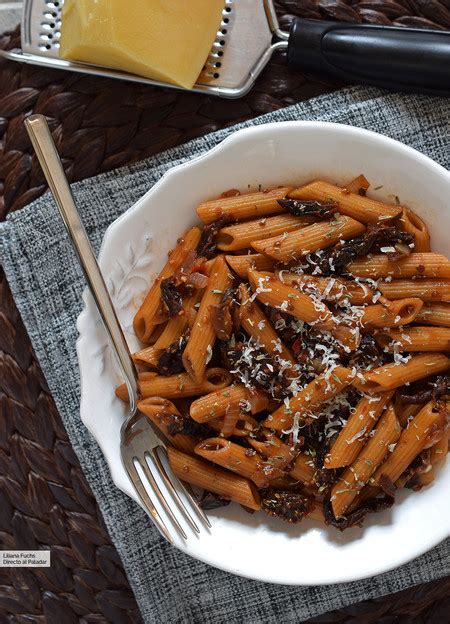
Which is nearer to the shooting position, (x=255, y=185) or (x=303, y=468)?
(x=303, y=468)

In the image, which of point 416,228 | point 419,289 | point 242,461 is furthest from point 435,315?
point 242,461

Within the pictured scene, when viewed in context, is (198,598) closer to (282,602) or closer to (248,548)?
(282,602)

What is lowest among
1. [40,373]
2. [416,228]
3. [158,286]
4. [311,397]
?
[40,373]

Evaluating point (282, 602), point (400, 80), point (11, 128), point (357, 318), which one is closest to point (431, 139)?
point (400, 80)

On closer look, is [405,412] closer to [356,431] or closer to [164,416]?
[356,431]

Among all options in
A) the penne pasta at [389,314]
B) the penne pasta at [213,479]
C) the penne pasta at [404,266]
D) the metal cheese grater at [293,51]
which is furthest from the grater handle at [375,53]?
the penne pasta at [213,479]

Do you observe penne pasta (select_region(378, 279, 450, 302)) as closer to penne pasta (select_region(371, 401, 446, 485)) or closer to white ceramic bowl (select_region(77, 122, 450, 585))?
white ceramic bowl (select_region(77, 122, 450, 585))
